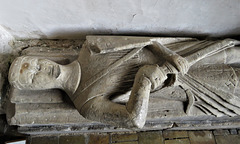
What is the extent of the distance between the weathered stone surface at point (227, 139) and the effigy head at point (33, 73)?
2451 millimetres

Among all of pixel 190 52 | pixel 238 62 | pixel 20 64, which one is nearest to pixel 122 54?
pixel 190 52

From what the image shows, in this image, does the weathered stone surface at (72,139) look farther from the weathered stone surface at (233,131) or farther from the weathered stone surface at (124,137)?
the weathered stone surface at (233,131)

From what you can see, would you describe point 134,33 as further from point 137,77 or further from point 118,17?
point 137,77

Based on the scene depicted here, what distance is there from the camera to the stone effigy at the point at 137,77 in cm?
172

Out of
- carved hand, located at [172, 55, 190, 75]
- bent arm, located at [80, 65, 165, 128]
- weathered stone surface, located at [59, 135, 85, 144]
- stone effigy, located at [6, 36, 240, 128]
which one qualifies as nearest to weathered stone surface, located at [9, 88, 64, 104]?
stone effigy, located at [6, 36, 240, 128]

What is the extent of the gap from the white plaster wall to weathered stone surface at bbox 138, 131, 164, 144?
148cm

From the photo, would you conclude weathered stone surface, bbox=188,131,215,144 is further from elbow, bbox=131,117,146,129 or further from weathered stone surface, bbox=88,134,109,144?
elbow, bbox=131,117,146,129

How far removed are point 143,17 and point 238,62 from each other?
4.28 feet

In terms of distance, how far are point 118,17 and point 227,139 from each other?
2.38 m

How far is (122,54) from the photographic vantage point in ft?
6.38

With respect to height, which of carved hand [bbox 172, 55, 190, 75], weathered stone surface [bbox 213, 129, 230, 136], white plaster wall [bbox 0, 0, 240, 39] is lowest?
weathered stone surface [bbox 213, 129, 230, 136]

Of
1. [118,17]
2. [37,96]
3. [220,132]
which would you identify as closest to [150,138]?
[220,132]

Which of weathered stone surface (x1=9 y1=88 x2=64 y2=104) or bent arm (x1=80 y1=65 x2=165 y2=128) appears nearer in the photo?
bent arm (x1=80 y1=65 x2=165 y2=128)

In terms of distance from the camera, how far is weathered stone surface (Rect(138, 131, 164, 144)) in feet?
8.79
